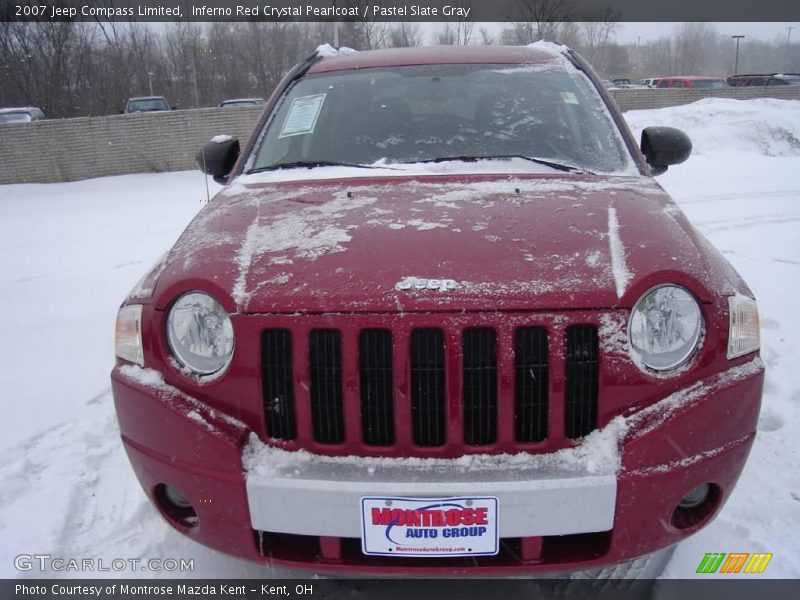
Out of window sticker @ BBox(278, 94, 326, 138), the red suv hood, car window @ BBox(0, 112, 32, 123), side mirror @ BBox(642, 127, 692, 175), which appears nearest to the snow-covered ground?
the red suv hood

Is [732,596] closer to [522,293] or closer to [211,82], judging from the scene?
[522,293]

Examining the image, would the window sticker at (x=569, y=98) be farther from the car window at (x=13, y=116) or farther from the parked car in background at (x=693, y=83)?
the parked car in background at (x=693, y=83)

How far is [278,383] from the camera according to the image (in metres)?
1.75

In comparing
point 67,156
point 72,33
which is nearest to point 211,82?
point 72,33

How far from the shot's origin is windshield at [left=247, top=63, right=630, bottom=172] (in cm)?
283

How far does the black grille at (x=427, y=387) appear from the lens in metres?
1.69

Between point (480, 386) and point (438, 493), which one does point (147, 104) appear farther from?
point (438, 493)

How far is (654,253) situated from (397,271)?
76 centimetres

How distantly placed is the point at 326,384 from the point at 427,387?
0.28 m

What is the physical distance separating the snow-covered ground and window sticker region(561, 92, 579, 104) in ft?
6.16

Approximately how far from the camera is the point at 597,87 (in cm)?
323

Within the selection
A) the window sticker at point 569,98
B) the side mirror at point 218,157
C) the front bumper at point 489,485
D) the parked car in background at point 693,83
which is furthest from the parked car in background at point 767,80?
the front bumper at point 489,485

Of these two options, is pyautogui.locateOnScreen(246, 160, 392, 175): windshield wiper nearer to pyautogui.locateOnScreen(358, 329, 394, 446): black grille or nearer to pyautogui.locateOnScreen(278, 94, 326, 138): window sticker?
pyautogui.locateOnScreen(278, 94, 326, 138): window sticker

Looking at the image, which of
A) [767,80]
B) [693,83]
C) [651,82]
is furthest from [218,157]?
[651,82]
